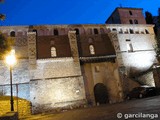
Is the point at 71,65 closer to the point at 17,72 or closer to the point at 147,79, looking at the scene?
the point at 17,72

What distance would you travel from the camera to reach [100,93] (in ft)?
106

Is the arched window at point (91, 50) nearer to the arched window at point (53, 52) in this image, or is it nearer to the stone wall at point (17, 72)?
the arched window at point (53, 52)

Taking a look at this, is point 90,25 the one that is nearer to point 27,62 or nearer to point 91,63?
point 91,63

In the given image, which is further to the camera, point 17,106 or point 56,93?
point 56,93

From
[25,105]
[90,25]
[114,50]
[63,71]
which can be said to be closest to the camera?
[25,105]

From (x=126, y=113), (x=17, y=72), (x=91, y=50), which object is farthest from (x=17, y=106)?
(x=126, y=113)

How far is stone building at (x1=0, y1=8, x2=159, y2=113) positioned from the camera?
2931 cm

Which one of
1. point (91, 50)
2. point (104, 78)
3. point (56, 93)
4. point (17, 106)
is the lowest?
point (17, 106)

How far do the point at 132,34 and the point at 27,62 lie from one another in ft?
70.0

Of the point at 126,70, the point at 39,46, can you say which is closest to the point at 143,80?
the point at 126,70

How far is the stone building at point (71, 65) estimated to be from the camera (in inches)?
1154

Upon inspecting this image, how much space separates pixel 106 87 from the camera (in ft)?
105

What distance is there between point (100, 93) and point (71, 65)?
679 centimetres

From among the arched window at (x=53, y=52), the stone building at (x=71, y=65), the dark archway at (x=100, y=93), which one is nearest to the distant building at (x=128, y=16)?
the stone building at (x=71, y=65)
